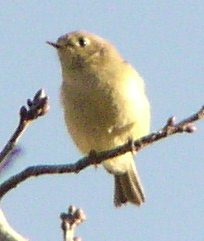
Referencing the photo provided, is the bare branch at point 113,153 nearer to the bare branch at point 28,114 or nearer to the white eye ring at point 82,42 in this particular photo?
the bare branch at point 28,114

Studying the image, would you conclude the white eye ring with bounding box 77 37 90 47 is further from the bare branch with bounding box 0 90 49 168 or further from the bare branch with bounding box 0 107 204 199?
the bare branch with bounding box 0 90 49 168

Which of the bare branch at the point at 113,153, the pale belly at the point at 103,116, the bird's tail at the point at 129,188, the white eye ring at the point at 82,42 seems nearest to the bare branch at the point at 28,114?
the bare branch at the point at 113,153

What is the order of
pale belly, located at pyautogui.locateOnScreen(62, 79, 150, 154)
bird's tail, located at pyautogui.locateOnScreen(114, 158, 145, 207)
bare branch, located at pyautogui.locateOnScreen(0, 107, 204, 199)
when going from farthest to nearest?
1. bird's tail, located at pyautogui.locateOnScreen(114, 158, 145, 207)
2. pale belly, located at pyautogui.locateOnScreen(62, 79, 150, 154)
3. bare branch, located at pyautogui.locateOnScreen(0, 107, 204, 199)

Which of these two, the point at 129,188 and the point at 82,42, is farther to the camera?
the point at 129,188

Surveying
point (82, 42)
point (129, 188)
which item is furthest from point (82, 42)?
point (129, 188)

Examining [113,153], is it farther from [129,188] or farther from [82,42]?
[129,188]

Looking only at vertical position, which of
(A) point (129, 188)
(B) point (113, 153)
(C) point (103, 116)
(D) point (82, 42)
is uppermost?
(D) point (82, 42)

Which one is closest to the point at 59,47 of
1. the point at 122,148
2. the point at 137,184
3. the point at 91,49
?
the point at 91,49

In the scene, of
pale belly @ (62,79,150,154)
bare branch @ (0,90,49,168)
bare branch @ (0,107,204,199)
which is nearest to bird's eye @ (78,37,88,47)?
pale belly @ (62,79,150,154)
